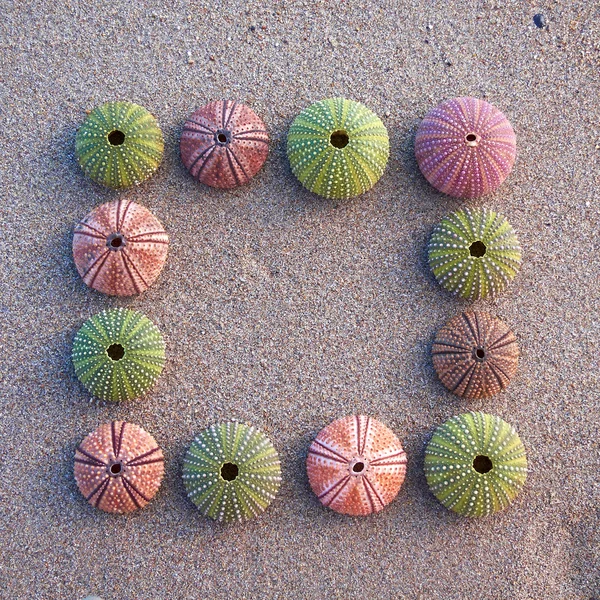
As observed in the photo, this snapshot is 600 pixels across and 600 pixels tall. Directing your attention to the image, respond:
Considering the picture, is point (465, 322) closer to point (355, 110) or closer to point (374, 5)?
point (355, 110)

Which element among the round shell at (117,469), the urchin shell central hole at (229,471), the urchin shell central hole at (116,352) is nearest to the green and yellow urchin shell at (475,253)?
the urchin shell central hole at (229,471)

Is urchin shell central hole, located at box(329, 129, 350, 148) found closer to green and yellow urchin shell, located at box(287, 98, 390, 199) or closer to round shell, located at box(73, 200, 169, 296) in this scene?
green and yellow urchin shell, located at box(287, 98, 390, 199)

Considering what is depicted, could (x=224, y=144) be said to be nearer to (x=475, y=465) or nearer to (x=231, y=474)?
(x=231, y=474)

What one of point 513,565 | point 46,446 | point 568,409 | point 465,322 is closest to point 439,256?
point 465,322

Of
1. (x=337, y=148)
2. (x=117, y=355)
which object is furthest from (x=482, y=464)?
(x=117, y=355)

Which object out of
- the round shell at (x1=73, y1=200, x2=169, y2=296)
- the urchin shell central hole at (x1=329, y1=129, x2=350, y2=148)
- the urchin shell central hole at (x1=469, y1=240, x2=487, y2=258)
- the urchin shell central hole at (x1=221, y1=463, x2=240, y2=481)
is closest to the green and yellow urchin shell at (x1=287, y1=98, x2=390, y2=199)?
the urchin shell central hole at (x1=329, y1=129, x2=350, y2=148)

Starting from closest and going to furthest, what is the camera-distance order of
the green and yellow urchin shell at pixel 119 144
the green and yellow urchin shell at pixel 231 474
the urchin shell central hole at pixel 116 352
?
1. the green and yellow urchin shell at pixel 231 474
2. the urchin shell central hole at pixel 116 352
3. the green and yellow urchin shell at pixel 119 144

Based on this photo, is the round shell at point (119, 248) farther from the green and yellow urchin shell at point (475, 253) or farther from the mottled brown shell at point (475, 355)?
the mottled brown shell at point (475, 355)
